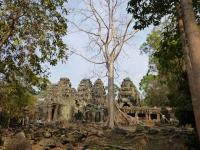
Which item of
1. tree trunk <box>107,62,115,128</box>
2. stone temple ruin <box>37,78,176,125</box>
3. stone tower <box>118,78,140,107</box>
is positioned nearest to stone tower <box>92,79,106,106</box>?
stone temple ruin <box>37,78,176,125</box>

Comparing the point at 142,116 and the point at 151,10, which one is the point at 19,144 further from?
the point at 142,116

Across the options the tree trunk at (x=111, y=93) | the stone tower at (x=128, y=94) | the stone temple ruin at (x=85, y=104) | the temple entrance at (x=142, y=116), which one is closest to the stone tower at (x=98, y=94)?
the stone temple ruin at (x=85, y=104)

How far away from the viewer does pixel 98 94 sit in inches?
1400

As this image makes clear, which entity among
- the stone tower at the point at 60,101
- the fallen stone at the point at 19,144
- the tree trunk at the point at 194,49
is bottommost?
the fallen stone at the point at 19,144

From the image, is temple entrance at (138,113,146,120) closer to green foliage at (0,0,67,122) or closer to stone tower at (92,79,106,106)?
stone tower at (92,79,106,106)

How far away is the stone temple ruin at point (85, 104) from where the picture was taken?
108 feet

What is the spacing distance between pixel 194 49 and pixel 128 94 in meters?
29.4

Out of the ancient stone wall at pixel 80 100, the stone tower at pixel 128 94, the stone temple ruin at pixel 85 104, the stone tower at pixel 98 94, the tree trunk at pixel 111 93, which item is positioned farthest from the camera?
the stone tower at pixel 128 94

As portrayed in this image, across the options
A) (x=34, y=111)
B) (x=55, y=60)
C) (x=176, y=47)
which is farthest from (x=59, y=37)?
(x=34, y=111)

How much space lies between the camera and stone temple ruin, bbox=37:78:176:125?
33.0 m

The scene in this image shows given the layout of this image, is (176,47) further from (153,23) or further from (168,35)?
(153,23)

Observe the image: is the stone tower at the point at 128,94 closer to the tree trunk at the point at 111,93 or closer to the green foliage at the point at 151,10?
the tree trunk at the point at 111,93

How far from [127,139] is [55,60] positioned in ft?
14.9

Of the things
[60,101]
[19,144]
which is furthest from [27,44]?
[60,101]
